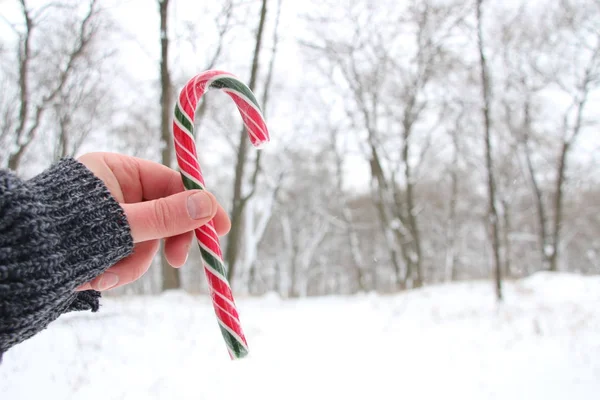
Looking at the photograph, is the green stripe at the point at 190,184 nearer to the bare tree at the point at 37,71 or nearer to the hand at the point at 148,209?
the hand at the point at 148,209

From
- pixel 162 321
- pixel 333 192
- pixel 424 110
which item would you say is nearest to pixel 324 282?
pixel 333 192

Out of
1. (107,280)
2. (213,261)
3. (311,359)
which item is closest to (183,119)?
(213,261)

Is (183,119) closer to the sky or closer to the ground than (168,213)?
closer to the sky

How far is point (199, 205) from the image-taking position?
138cm

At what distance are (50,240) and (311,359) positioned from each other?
3.02 m

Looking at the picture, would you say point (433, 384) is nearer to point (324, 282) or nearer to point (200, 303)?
point (200, 303)

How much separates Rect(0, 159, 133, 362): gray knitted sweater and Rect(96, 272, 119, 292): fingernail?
0.33 feet

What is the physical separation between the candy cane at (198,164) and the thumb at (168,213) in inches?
5.2

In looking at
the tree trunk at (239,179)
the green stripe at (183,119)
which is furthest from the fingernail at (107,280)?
the tree trunk at (239,179)

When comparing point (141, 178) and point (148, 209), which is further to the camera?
point (141, 178)

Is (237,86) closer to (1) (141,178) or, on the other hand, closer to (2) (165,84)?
(1) (141,178)

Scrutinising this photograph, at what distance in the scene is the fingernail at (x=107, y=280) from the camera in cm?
148

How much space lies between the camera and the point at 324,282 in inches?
1405

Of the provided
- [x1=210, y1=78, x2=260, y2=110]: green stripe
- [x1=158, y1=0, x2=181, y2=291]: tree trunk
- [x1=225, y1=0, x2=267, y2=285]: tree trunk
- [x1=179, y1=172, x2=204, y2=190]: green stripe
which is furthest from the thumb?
[x1=225, y1=0, x2=267, y2=285]: tree trunk
